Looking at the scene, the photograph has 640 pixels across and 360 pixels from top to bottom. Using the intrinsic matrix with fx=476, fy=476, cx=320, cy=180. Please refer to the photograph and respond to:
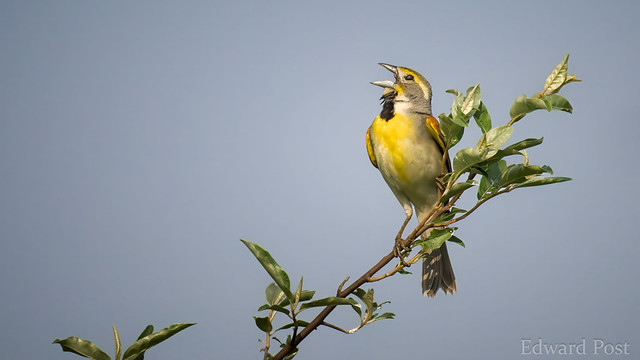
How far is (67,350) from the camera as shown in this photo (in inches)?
51.0

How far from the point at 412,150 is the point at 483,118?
40.1 inches

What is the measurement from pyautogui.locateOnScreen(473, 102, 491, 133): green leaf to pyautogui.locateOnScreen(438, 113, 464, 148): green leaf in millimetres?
85

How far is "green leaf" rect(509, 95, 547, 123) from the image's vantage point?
1.46 metres

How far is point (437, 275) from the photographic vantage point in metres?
2.81

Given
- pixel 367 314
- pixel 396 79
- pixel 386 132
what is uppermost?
pixel 396 79

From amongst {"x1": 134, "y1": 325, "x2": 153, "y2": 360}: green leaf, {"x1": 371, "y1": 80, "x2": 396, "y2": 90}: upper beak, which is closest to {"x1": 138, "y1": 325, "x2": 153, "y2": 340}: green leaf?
{"x1": 134, "y1": 325, "x2": 153, "y2": 360}: green leaf

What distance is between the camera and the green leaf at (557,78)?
1.51m

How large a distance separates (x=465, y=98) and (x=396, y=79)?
1.43m

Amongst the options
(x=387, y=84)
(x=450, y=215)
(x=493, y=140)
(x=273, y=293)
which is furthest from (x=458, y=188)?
(x=387, y=84)

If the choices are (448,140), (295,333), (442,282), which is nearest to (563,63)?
(448,140)

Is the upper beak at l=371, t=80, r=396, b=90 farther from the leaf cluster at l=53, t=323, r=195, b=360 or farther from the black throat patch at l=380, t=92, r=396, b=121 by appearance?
the leaf cluster at l=53, t=323, r=195, b=360

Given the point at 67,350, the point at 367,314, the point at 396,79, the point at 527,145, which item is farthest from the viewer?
the point at 396,79

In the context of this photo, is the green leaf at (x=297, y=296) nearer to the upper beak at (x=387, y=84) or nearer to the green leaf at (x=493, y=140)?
the green leaf at (x=493, y=140)

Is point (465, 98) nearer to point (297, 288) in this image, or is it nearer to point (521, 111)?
point (521, 111)
